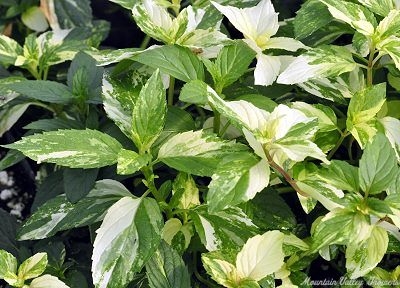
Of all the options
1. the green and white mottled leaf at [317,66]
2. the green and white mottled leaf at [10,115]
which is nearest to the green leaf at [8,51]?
the green and white mottled leaf at [10,115]

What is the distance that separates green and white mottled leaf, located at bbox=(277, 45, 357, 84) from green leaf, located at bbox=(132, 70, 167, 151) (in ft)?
0.56

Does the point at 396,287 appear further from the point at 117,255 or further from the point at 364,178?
the point at 117,255

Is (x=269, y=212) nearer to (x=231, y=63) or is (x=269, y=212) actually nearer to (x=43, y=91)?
(x=231, y=63)

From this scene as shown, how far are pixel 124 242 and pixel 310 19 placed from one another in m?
0.45

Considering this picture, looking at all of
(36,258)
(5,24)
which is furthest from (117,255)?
(5,24)

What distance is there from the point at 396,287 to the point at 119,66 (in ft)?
1.69

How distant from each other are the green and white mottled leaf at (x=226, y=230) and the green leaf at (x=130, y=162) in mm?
109

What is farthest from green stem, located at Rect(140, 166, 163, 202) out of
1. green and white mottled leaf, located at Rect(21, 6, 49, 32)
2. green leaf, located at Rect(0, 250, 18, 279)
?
green and white mottled leaf, located at Rect(21, 6, 49, 32)

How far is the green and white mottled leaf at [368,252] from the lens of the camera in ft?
2.49

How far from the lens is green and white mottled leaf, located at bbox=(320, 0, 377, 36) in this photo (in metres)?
0.83

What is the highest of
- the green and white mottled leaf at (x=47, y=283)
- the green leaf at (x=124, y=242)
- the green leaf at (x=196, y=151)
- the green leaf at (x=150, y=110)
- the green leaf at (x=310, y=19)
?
the green leaf at (x=310, y=19)

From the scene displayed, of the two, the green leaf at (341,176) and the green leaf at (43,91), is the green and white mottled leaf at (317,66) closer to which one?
the green leaf at (341,176)

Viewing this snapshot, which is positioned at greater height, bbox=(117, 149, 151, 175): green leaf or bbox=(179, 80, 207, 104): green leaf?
bbox=(179, 80, 207, 104): green leaf

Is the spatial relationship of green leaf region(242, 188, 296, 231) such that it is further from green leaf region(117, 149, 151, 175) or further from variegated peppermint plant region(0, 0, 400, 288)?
green leaf region(117, 149, 151, 175)
